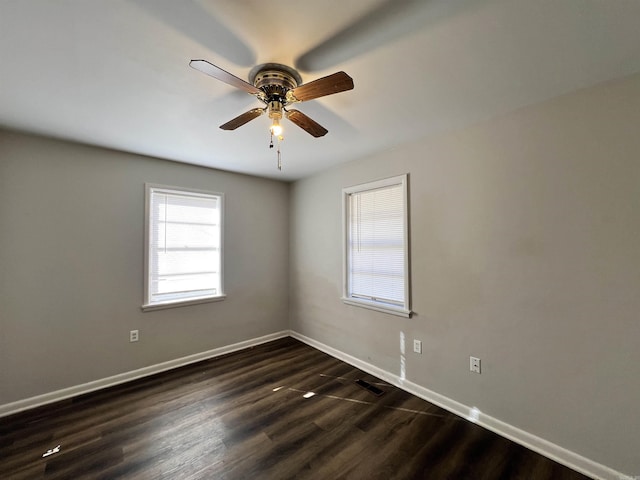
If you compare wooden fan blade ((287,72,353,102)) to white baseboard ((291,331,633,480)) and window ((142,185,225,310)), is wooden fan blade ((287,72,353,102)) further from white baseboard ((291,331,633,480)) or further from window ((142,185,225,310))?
white baseboard ((291,331,633,480))

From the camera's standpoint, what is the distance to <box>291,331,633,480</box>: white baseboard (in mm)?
1665

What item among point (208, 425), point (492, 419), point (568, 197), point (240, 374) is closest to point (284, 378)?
point (240, 374)

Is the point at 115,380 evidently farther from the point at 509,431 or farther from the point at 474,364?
the point at 509,431

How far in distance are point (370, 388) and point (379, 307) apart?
0.81m

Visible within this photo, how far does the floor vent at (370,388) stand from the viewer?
2.59 metres

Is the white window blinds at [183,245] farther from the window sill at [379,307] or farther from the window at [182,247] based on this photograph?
the window sill at [379,307]

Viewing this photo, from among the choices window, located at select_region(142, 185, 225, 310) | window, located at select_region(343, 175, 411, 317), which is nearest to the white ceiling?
window, located at select_region(343, 175, 411, 317)

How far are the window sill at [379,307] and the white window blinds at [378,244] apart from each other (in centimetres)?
2

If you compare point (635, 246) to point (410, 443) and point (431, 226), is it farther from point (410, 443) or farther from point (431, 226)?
point (410, 443)

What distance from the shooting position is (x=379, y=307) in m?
2.92

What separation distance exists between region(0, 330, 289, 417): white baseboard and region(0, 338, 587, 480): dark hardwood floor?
3.7 inches

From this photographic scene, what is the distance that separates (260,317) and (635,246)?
380 centimetres

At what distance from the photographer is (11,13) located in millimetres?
1161

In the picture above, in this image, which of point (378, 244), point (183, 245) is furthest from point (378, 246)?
point (183, 245)
